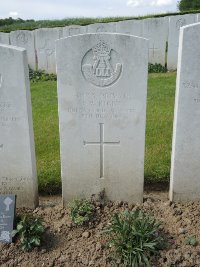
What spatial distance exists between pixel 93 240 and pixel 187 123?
1461 mm

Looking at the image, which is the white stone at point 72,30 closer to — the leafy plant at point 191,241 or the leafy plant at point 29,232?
the leafy plant at point 29,232

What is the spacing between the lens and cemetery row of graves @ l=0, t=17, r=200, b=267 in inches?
121

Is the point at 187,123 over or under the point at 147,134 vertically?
over

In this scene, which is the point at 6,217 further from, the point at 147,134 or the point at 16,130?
the point at 147,134

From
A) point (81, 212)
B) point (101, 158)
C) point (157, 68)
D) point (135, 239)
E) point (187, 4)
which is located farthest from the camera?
point (187, 4)

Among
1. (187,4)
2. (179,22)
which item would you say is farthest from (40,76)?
(187,4)

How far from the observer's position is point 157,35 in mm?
10391

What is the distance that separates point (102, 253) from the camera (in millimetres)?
3061

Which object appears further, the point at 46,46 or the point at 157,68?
the point at 46,46

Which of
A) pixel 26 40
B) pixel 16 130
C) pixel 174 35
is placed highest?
pixel 174 35

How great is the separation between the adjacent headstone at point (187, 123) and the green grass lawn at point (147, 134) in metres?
0.55

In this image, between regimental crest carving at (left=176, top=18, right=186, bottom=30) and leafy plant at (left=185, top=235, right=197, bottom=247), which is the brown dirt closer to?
leafy plant at (left=185, top=235, right=197, bottom=247)

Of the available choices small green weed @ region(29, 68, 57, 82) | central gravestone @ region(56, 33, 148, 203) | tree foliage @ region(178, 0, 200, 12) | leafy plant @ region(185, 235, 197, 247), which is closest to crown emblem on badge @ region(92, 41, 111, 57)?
central gravestone @ region(56, 33, 148, 203)

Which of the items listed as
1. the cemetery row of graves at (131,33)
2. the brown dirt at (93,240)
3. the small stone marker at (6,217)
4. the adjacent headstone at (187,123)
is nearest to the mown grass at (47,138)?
the brown dirt at (93,240)
